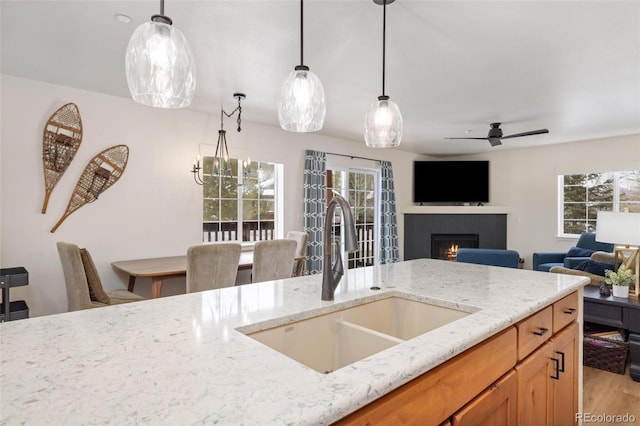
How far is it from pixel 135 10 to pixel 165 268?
2013 millimetres

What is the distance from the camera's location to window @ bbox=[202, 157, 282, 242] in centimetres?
434

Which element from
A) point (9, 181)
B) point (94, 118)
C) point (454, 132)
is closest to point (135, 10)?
point (94, 118)

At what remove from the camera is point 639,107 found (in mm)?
3945

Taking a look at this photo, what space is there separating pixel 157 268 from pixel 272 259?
103cm

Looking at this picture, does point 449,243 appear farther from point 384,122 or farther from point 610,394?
point 384,122

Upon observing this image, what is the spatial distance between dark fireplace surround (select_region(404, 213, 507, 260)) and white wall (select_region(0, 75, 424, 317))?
3.53 m

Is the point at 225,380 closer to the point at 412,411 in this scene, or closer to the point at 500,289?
the point at 412,411

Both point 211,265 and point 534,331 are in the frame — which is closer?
point 534,331

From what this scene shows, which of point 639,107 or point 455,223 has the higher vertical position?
point 639,107

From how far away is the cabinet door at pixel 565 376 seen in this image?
4.97ft

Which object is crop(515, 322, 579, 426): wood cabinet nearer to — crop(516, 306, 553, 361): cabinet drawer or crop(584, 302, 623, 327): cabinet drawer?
crop(516, 306, 553, 361): cabinet drawer

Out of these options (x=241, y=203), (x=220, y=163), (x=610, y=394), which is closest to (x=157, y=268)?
(x=220, y=163)

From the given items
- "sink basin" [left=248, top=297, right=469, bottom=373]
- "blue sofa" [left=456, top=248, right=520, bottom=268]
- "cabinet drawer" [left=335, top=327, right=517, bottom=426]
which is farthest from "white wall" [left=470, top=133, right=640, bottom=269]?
"cabinet drawer" [left=335, top=327, right=517, bottom=426]

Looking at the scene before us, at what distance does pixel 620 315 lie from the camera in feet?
8.89
